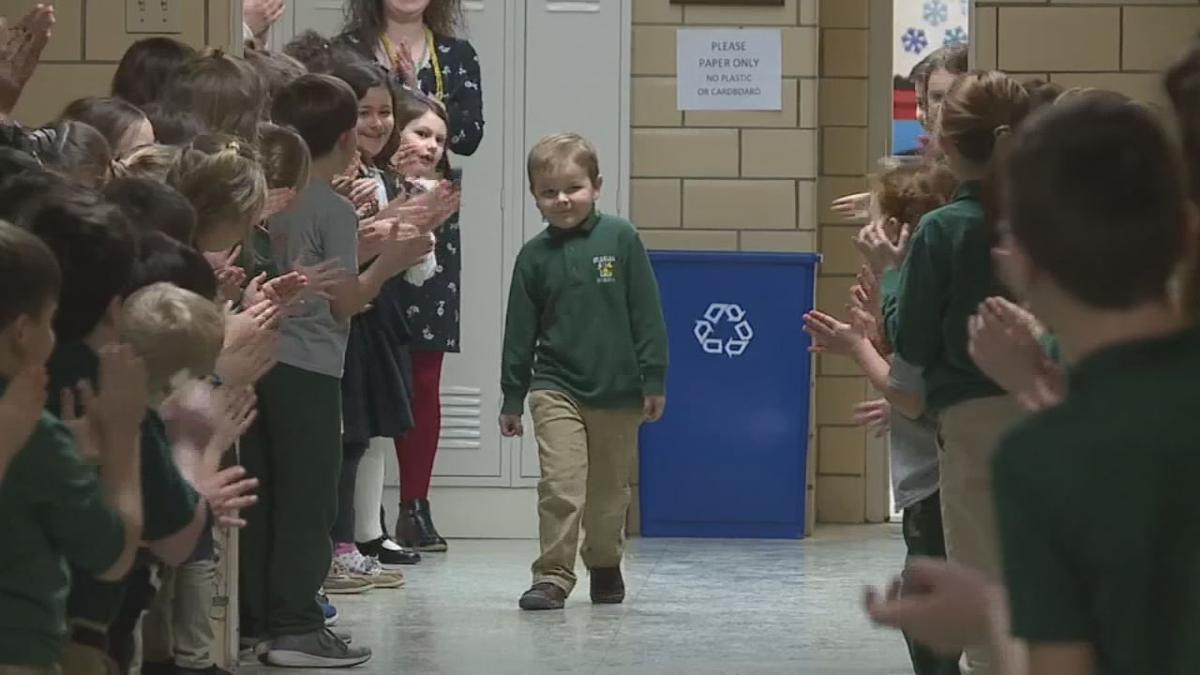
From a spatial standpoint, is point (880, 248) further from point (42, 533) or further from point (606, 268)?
point (42, 533)

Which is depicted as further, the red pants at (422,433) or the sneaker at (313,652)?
the red pants at (422,433)

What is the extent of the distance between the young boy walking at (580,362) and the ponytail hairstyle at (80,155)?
2.37 meters

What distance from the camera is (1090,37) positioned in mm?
4723

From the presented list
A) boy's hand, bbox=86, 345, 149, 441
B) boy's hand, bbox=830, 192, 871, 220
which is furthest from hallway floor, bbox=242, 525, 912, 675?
boy's hand, bbox=86, 345, 149, 441

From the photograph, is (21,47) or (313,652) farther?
(313,652)

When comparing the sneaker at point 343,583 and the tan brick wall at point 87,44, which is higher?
the tan brick wall at point 87,44

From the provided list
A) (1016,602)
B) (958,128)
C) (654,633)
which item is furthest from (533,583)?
(1016,602)

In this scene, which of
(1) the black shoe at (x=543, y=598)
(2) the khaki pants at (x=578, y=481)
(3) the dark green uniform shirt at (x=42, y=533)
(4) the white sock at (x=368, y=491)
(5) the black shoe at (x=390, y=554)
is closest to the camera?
(3) the dark green uniform shirt at (x=42, y=533)

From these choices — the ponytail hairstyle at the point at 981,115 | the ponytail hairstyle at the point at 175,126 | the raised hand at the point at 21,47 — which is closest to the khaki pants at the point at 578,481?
the ponytail hairstyle at the point at 175,126

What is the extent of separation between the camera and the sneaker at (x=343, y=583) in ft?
19.3

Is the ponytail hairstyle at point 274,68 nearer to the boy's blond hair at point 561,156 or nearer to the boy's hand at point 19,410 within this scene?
the boy's blond hair at point 561,156

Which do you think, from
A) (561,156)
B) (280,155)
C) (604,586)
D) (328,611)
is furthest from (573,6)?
(280,155)

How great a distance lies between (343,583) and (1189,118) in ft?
13.4

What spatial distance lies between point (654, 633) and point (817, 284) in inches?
120
